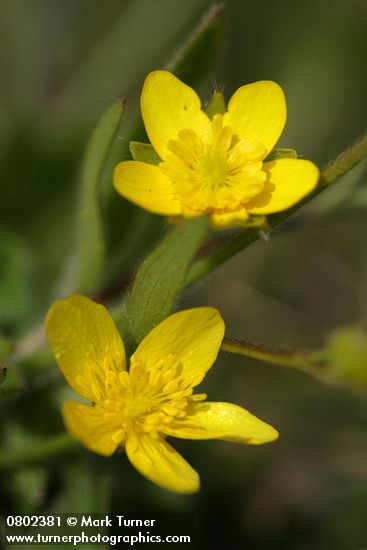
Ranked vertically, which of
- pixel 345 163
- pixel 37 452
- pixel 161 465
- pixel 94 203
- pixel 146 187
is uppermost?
pixel 345 163

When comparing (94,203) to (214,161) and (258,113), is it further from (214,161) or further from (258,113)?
(258,113)

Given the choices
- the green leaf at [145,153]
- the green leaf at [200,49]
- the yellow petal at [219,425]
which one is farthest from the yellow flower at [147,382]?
the green leaf at [200,49]

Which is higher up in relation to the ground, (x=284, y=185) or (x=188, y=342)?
(x=284, y=185)

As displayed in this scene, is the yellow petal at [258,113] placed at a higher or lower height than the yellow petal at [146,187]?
higher

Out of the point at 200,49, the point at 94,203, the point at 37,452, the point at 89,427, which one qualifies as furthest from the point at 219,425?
the point at 200,49

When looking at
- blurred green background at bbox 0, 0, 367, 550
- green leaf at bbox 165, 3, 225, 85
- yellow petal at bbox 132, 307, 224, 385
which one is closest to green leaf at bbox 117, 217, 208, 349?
Answer: yellow petal at bbox 132, 307, 224, 385

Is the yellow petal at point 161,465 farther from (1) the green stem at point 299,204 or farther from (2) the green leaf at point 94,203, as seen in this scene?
(2) the green leaf at point 94,203
